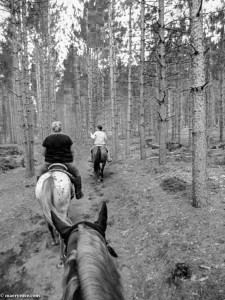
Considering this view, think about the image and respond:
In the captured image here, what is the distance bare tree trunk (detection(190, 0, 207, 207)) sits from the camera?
4.84 metres

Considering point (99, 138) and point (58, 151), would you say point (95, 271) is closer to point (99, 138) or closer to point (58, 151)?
point (58, 151)

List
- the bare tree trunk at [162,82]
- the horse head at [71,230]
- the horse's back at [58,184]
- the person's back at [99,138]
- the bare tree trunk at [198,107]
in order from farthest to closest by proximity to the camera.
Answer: the person's back at [99,138], the bare tree trunk at [162,82], the bare tree trunk at [198,107], the horse's back at [58,184], the horse head at [71,230]

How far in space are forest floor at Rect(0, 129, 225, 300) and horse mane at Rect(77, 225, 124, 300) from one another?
8.34ft

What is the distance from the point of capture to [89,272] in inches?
48.9

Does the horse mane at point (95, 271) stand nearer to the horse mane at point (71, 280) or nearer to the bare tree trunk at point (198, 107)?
the horse mane at point (71, 280)

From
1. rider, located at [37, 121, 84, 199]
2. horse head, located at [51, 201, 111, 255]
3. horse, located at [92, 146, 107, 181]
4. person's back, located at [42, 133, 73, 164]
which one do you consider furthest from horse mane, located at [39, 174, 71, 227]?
horse, located at [92, 146, 107, 181]

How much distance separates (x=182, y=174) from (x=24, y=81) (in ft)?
30.7

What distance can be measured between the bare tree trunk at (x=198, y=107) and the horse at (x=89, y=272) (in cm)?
409

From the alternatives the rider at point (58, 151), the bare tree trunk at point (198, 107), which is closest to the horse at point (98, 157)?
the rider at point (58, 151)

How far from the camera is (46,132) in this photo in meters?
22.9

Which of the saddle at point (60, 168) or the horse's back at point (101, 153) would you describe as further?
the horse's back at point (101, 153)

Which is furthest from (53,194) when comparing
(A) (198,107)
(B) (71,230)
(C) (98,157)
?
(C) (98,157)

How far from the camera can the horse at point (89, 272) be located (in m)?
1.17

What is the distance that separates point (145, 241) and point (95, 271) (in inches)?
154
